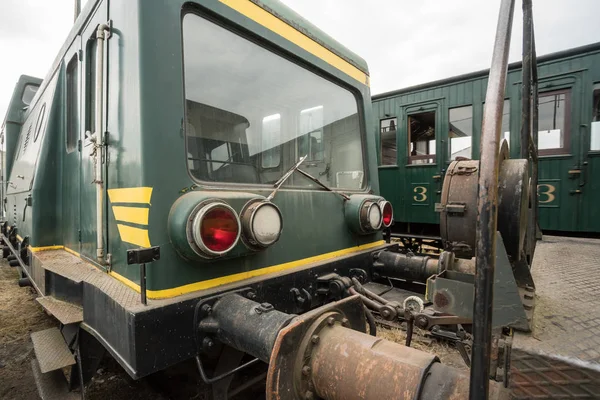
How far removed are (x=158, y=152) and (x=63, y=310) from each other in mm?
1148

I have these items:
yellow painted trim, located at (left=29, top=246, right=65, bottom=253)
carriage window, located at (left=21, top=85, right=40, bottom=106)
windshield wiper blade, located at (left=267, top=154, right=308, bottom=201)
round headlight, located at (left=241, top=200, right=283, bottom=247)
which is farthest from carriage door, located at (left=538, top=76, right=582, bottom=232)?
carriage window, located at (left=21, top=85, right=40, bottom=106)

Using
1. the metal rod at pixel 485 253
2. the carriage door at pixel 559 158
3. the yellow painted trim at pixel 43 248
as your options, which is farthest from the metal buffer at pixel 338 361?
the carriage door at pixel 559 158

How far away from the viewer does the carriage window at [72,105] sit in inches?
95.0

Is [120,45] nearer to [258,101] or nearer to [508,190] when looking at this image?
[258,101]

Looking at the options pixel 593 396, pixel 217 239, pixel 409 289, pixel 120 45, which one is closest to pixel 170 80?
pixel 120 45

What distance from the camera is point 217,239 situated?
4.56 feet

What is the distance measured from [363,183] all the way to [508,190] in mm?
1614

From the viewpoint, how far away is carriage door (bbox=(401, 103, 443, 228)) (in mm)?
5695

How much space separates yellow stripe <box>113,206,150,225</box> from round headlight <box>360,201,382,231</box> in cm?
147

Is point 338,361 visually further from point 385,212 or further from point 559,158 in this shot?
point 559,158

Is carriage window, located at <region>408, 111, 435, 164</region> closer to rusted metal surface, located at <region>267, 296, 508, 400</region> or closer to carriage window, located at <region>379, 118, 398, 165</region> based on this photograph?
carriage window, located at <region>379, 118, 398, 165</region>

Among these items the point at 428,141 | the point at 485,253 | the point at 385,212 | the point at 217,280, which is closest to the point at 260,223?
the point at 217,280

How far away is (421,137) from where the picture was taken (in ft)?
20.2

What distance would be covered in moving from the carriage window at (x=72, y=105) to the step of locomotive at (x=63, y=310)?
1.09 m
